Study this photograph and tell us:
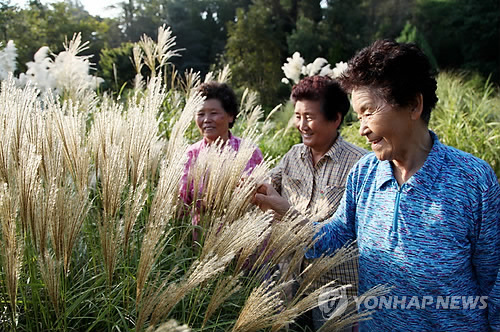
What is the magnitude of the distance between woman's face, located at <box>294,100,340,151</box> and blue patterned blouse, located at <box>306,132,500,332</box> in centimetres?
89

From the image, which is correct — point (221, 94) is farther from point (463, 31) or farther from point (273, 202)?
point (463, 31)

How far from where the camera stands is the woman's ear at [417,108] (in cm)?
153

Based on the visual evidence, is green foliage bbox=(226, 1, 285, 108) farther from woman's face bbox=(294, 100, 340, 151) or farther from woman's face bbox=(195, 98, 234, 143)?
woman's face bbox=(294, 100, 340, 151)

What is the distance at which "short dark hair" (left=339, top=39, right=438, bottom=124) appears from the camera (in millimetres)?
1502

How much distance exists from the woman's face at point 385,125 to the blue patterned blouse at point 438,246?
104mm

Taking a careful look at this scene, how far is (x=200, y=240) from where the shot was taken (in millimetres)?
1722

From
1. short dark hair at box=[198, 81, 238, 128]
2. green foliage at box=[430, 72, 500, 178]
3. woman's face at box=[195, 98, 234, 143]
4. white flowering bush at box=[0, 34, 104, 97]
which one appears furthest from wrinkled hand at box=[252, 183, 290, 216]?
green foliage at box=[430, 72, 500, 178]

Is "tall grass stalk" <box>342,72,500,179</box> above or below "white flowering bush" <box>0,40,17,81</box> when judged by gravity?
below

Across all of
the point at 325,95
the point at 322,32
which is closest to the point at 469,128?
the point at 325,95

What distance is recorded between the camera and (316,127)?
2.47 metres

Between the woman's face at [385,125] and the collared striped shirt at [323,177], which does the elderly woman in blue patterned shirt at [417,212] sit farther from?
the collared striped shirt at [323,177]

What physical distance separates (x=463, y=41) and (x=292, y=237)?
998 inches

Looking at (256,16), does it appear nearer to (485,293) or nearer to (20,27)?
(20,27)

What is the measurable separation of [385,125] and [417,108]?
0.50 ft
